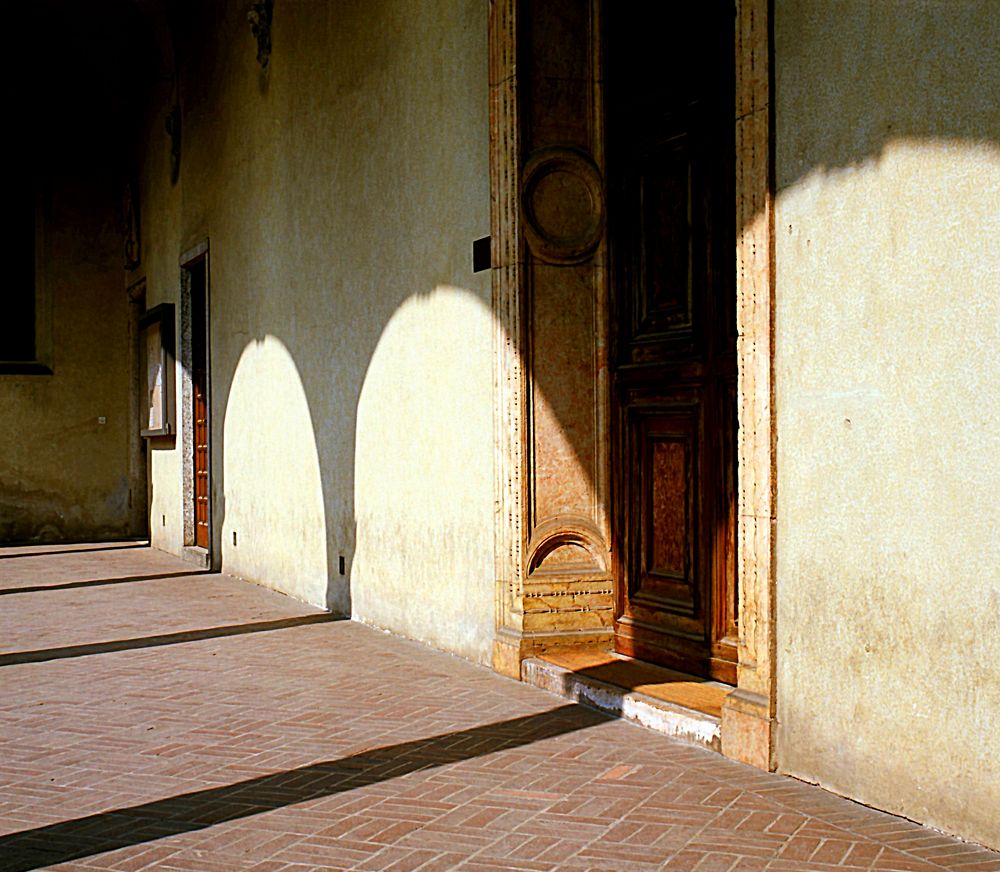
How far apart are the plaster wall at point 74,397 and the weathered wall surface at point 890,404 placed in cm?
1368

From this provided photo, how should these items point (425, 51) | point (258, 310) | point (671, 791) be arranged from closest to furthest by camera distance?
point (671, 791)
point (425, 51)
point (258, 310)

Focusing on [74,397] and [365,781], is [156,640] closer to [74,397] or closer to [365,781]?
[365,781]

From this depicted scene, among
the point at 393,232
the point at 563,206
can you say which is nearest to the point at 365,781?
the point at 563,206

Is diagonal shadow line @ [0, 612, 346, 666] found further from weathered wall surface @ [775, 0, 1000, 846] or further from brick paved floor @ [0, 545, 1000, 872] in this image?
weathered wall surface @ [775, 0, 1000, 846]

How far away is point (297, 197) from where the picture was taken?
32.3 ft

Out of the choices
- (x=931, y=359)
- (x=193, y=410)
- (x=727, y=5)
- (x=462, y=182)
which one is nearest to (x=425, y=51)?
(x=462, y=182)

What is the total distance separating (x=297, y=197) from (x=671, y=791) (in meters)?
6.66

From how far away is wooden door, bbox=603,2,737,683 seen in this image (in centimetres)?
562

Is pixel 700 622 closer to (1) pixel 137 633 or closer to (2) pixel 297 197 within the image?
(1) pixel 137 633

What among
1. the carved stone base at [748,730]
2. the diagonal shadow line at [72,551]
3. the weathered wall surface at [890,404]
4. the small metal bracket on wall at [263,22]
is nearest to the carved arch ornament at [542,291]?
the carved stone base at [748,730]

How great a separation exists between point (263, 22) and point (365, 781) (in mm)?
7698

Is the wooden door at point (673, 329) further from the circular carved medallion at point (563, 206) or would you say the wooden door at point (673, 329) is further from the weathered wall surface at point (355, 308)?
the weathered wall surface at point (355, 308)

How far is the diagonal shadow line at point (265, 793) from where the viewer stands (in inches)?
153

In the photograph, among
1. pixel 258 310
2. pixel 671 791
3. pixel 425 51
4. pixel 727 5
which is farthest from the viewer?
pixel 258 310
